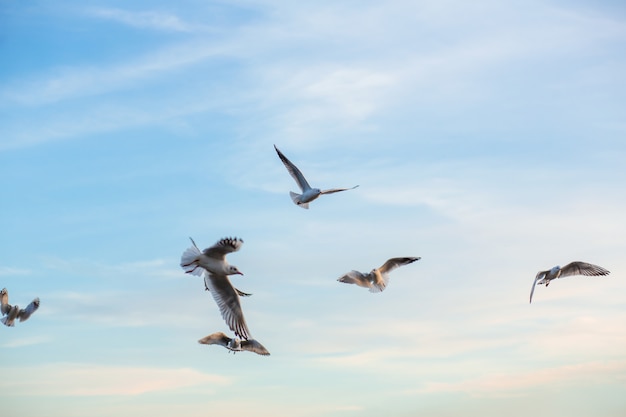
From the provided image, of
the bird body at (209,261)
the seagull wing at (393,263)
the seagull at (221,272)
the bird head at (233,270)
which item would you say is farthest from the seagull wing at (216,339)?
the seagull wing at (393,263)

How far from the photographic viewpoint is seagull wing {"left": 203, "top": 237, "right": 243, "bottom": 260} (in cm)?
2122

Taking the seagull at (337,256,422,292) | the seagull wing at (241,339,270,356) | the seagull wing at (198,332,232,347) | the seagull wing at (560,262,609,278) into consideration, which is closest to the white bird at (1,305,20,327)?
the seagull wing at (198,332,232,347)

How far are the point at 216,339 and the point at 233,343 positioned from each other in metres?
0.51

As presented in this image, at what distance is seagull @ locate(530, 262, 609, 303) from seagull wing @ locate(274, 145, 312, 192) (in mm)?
7773

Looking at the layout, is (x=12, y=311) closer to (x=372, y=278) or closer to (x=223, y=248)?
(x=372, y=278)

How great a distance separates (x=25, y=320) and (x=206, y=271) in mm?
12769

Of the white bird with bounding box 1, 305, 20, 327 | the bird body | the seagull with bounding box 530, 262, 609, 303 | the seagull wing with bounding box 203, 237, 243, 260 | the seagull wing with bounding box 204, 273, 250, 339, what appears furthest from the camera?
the white bird with bounding box 1, 305, 20, 327

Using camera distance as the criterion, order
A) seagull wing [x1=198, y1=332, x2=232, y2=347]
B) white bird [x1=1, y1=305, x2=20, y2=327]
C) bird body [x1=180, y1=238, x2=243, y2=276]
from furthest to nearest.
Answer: white bird [x1=1, y1=305, x2=20, y2=327]
seagull wing [x1=198, y1=332, x2=232, y2=347]
bird body [x1=180, y1=238, x2=243, y2=276]

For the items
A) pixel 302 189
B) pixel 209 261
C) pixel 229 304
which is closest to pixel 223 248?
pixel 209 261

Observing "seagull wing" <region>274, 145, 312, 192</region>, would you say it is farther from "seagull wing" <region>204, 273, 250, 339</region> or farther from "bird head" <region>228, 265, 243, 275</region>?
"bird head" <region>228, 265, 243, 275</region>

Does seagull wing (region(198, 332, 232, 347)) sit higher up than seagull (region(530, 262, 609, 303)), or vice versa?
seagull (region(530, 262, 609, 303))

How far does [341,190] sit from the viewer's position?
29547mm

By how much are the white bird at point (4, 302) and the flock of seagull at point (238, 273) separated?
944 centimetres

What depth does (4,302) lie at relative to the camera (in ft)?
109
